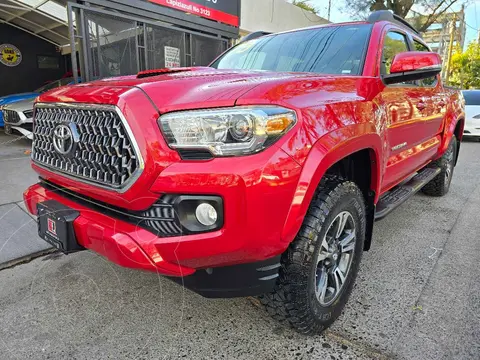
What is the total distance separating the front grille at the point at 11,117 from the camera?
714cm

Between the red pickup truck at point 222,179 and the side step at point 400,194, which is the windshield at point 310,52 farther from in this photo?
the side step at point 400,194

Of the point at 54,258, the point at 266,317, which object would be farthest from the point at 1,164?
the point at 266,317

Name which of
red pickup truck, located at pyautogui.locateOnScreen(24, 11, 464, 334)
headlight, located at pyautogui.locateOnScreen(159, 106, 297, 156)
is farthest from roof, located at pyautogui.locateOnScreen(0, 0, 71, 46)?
headlight, located at pyautogui.locateOnScreen(159, 106, 297, 156)

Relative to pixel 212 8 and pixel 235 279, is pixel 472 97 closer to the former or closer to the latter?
pixel 212 8

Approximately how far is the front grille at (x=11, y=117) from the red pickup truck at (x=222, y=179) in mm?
5817

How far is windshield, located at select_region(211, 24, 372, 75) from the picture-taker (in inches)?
103

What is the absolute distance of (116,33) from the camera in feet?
20.7

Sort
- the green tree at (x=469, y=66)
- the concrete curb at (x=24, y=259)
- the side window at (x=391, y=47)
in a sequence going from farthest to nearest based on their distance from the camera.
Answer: the green tree at (x=469, y=66)
the concrete curb at (x=24, y=259)
the side window at (x=391, y=47)

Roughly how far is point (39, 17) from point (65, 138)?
34.6ft

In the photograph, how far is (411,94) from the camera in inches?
119

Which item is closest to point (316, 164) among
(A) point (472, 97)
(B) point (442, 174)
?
(B) point (442, 174)

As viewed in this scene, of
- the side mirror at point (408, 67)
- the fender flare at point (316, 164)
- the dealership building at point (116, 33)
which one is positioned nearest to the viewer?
the fender flare at point (316, 164)

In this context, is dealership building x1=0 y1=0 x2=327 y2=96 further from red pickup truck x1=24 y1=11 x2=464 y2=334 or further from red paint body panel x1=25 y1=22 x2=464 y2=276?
red paint body panel x1=25 y1=22 x2=464 y2=276

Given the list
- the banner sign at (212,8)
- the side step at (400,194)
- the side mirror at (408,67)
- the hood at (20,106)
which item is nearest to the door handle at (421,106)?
the side mirror at (408,67)
